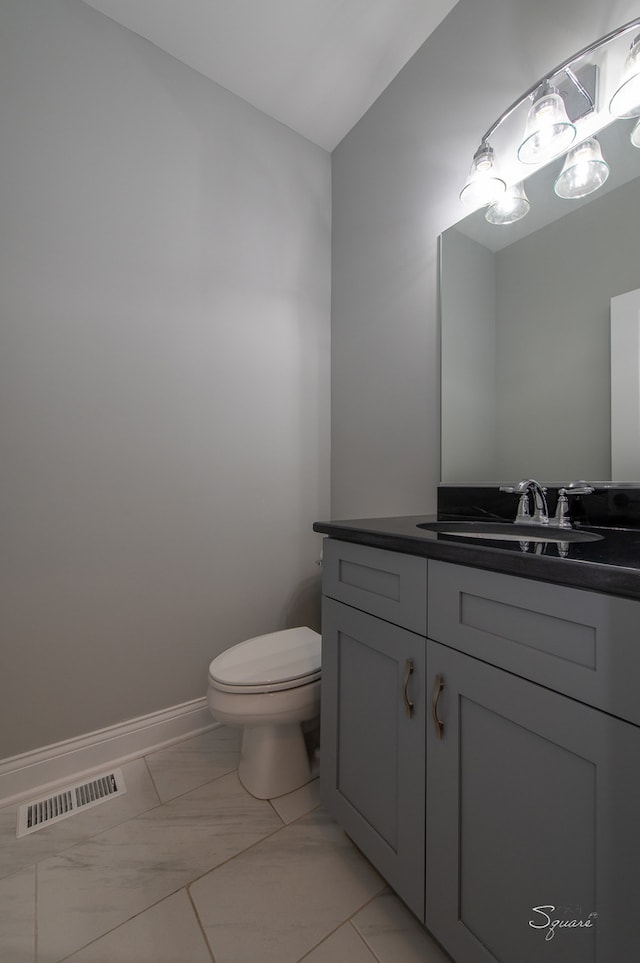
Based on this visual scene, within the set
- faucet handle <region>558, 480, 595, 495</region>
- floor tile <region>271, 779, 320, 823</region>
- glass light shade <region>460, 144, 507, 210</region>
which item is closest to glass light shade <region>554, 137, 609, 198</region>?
glass light shade <region>460, 144, 507, 210</region>

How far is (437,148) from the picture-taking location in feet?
4.72

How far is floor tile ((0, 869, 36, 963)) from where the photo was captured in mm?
846

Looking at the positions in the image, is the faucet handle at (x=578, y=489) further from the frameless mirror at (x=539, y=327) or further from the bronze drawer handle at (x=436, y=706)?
the bronze drawer handle at (x=436, y=706)

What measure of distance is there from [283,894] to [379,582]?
805 millimetres

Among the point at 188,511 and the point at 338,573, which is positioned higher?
the point at 188,511

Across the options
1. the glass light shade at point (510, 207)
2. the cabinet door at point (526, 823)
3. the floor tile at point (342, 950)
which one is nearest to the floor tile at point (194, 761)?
the floor tile at point (342, 950)

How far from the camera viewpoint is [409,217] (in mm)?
1565

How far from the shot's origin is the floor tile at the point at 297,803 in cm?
121

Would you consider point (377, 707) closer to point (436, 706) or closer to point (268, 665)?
point (436, 706)

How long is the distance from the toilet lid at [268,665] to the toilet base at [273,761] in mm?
185

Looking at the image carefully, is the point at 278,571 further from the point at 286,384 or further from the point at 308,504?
the point at 286,384

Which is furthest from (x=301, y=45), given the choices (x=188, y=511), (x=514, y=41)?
(x=188, y=511)

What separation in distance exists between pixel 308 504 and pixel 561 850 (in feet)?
4.85
